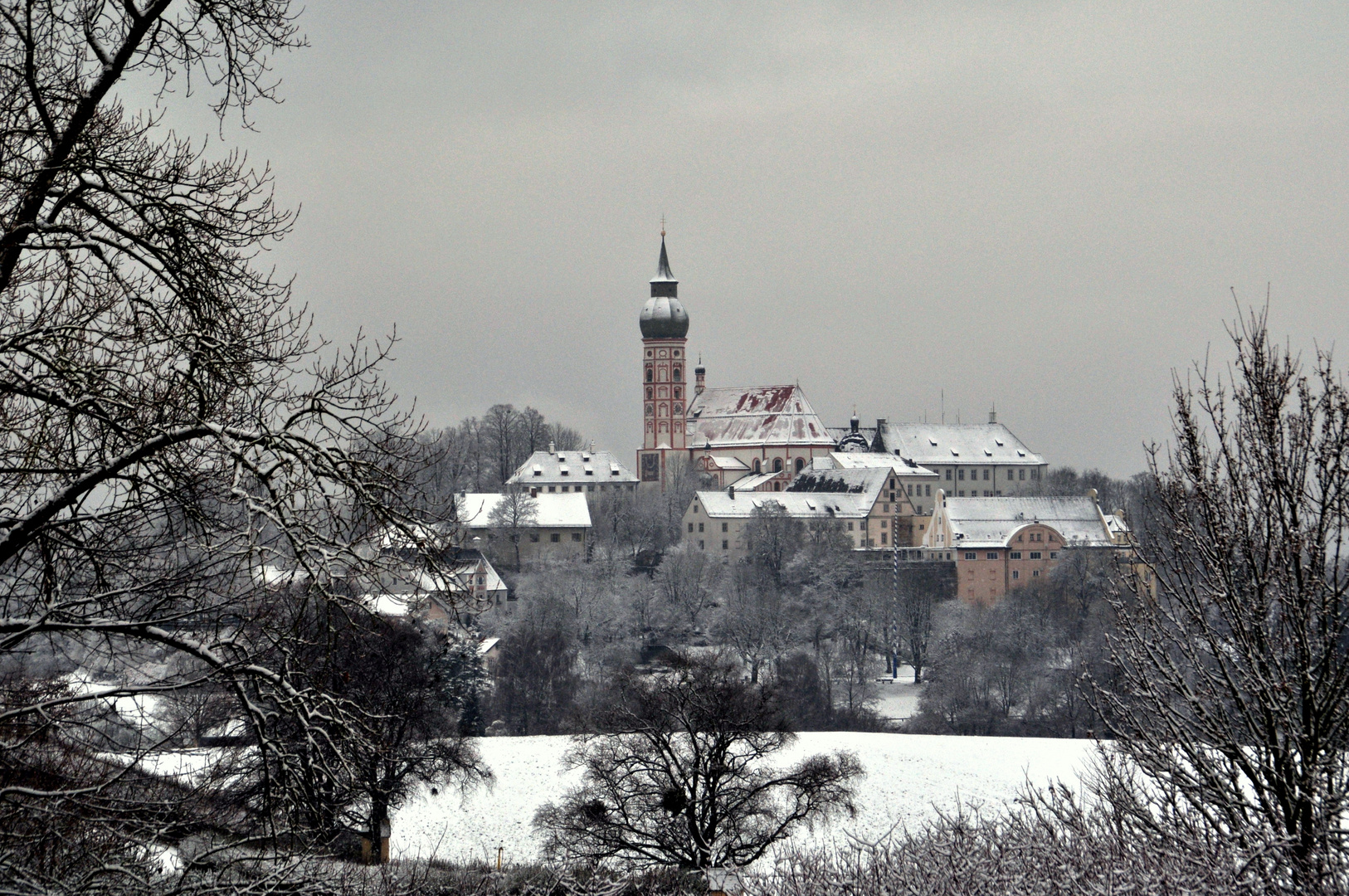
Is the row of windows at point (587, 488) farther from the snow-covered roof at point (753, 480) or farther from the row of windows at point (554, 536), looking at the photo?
the row of windows at point (554, 536)

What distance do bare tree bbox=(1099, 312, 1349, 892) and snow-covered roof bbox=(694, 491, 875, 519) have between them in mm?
88436

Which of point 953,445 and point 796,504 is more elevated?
point 953,445

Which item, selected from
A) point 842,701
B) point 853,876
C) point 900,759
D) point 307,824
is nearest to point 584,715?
point 900,759

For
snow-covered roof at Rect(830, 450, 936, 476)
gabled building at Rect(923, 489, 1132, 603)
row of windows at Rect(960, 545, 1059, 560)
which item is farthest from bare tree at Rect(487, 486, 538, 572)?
row of windows at Rect(960, 545, 1059, 560)

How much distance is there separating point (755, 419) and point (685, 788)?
96102 millimetres

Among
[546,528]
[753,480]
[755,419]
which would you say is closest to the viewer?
[546,528]

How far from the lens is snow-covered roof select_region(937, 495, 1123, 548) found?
94.1 m

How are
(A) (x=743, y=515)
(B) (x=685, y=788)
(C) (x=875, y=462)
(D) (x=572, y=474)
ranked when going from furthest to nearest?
(C) (x=875, y=462)
(D) (x=572, y=474)
(A) (x=743, y=515)
(B) (x=685, y=788)

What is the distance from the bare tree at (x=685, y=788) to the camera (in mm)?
26703

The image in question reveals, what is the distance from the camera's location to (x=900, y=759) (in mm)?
37344

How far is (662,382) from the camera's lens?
12262cm

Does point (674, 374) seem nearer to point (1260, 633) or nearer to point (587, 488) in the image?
point (587, 488)

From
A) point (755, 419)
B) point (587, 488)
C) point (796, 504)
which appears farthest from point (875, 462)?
point (587, 488)

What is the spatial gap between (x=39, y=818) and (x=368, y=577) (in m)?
2.31
